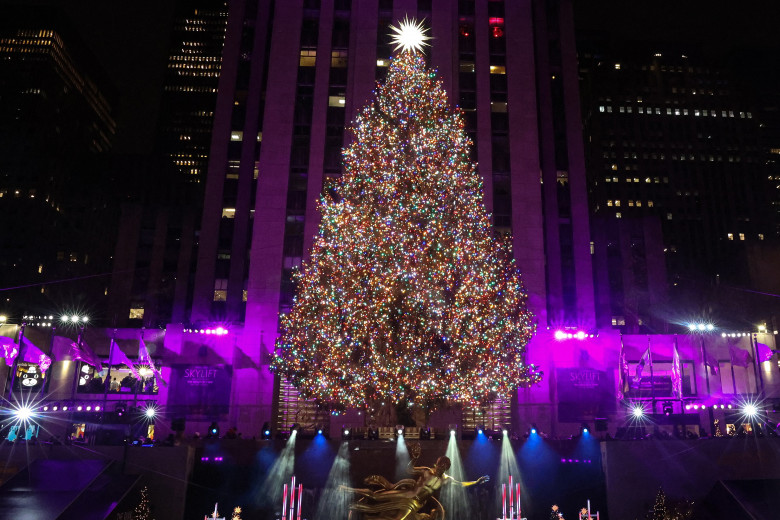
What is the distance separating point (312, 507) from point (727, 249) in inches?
4020

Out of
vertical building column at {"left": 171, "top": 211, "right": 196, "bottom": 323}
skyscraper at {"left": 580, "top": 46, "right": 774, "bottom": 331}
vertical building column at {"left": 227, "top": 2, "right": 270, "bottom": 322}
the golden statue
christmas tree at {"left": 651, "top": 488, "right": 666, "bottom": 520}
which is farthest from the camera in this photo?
skyscraper at {"left": 580, "top": 46, "right": 774, "bottom": 331}

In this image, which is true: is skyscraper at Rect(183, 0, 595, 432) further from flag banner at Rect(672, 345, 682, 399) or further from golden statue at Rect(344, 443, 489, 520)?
golden statue at Rect(344, 443, 489, 520)

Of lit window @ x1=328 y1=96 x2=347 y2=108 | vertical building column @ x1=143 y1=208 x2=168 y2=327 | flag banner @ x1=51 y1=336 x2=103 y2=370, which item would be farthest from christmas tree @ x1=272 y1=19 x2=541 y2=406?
vertical building column @ x1=143 y1=208 x2=168 y2=327

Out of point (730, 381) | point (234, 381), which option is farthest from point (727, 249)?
point (234, 381)

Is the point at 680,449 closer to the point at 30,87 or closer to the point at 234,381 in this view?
the point at 234,381

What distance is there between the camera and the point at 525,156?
45.2 metres

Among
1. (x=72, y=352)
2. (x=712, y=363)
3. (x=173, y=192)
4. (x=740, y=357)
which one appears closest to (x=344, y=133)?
(x=72, y=352)

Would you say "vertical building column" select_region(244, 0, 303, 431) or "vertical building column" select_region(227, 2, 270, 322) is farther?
"vertical building column" select_region(227, 2, 270, 322)

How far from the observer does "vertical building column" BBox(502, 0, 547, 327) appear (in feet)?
139

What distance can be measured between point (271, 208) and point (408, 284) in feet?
64.2

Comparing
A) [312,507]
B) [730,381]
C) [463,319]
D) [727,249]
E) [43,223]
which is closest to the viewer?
[312,507]

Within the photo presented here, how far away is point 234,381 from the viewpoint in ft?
133

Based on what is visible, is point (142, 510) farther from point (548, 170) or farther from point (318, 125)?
point (548, 170)

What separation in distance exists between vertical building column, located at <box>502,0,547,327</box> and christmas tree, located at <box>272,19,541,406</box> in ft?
37.9
